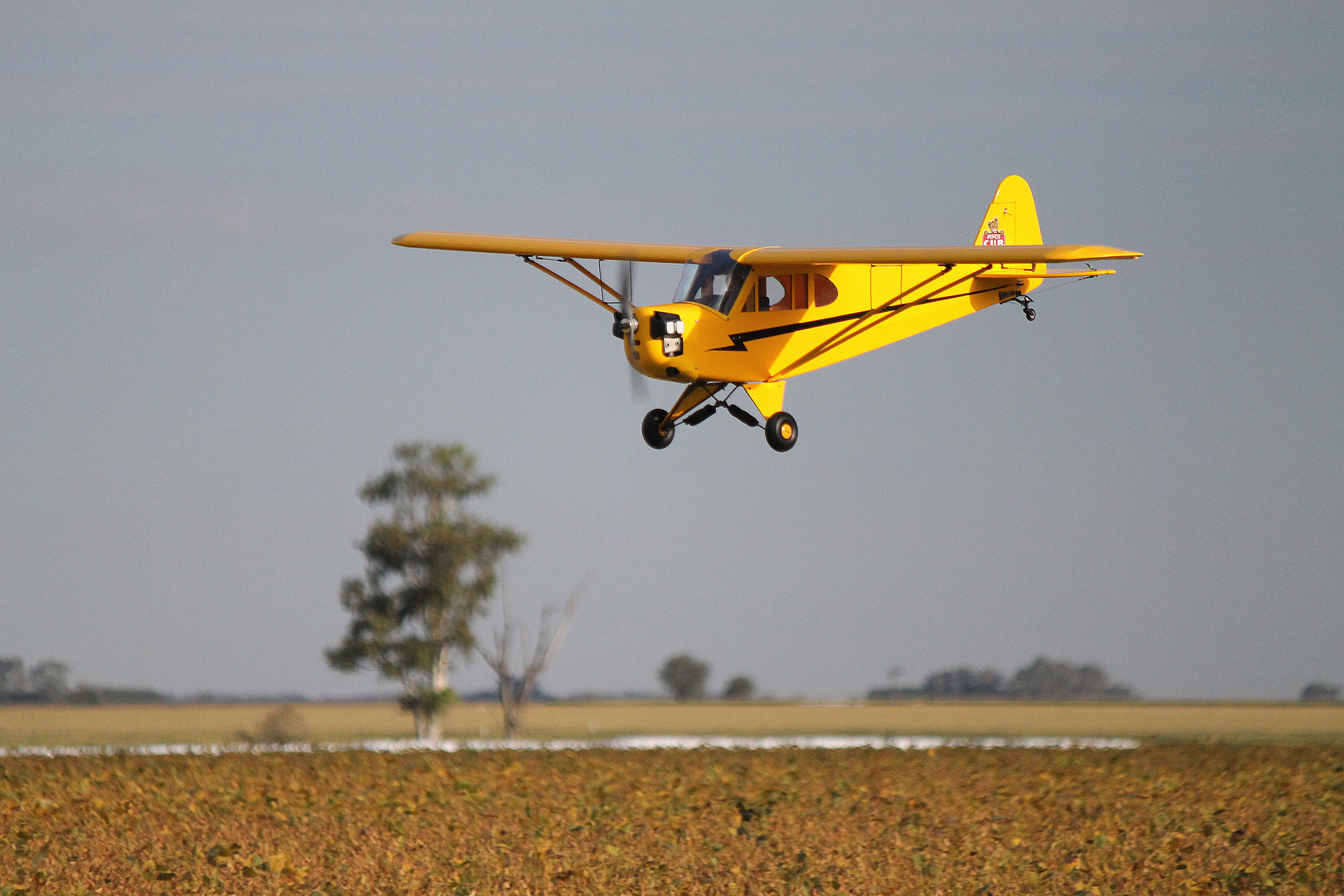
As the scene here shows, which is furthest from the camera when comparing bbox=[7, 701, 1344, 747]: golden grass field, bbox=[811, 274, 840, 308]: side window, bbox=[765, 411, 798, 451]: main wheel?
bbox=[7, 701, 1344, 747]: golden grass field

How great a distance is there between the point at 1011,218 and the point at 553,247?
640 centimetres

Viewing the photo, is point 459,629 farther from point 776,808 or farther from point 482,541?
point 776,808

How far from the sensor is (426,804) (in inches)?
910

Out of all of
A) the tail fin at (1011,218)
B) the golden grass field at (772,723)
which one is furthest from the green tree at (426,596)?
the tail fin at (1011,218)

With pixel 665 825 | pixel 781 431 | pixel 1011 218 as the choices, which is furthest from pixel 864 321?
pixel 665 825

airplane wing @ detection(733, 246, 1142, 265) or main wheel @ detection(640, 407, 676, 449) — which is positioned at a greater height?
airplane wing @ detection(733, 246, 1142, 265)

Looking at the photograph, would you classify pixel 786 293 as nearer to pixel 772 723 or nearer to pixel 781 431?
pixel 781 431

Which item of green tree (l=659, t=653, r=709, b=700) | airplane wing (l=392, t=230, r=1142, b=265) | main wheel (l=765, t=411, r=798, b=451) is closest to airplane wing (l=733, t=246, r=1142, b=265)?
airplane wing (l=392, t=230, r=1142, b=265)

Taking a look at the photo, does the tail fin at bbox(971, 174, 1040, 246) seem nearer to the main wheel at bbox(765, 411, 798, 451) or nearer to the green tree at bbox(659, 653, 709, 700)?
the main wheel at bbox(765, 411, 798, 451)

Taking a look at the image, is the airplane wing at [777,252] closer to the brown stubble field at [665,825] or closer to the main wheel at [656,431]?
the main wheel at [656,431]

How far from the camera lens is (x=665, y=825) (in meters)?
21.9

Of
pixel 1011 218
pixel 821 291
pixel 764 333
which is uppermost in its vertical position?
pixel 1011 218

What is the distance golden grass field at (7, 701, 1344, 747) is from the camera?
42375mm

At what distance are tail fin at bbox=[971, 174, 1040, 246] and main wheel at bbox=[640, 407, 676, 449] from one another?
7.20 metres
